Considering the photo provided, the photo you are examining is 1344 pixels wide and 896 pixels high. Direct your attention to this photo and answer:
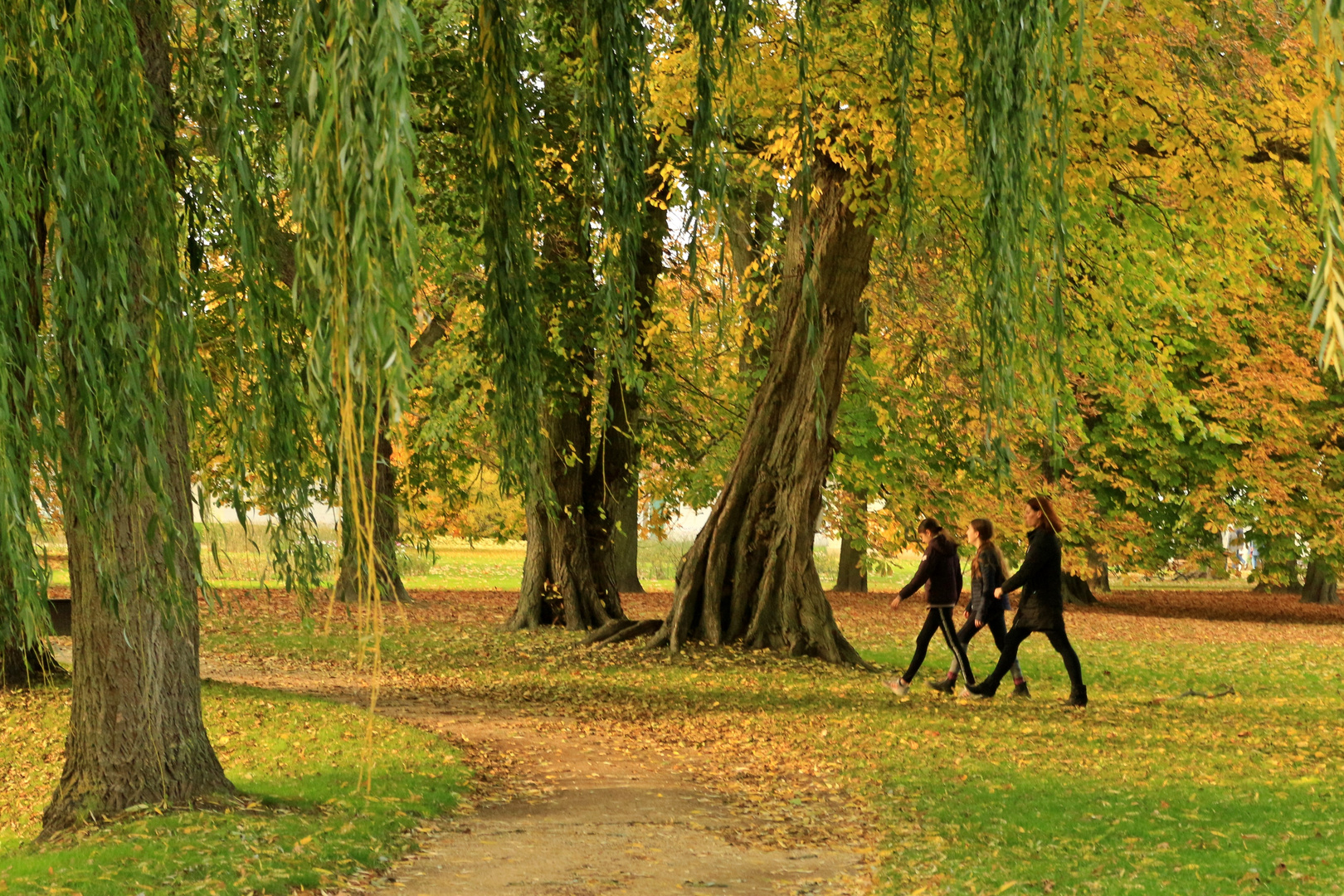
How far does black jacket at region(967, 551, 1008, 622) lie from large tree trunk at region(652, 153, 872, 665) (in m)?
3.17

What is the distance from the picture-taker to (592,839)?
7910 mm

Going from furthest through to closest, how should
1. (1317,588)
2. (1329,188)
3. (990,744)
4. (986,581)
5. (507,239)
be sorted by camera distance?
(1317,588) < (986,581) < (990,744) < (507,239) < (1329,188)

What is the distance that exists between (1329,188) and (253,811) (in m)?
6.80

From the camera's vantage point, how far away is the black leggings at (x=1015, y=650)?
1246 cm

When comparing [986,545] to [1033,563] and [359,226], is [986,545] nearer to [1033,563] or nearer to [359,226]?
[1033,563]

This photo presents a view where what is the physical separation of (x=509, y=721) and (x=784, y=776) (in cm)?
349

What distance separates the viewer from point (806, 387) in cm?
1641

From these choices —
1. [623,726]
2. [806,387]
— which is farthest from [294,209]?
[806,387]

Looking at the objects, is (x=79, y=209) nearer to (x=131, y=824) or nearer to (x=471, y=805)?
(x=131, y=824)

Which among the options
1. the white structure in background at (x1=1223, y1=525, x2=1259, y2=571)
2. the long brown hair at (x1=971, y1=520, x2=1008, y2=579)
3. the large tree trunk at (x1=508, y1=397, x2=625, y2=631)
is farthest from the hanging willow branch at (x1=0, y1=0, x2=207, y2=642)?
the white structure in background at (x1=1223, y1=525, x2=1259, y2=571)

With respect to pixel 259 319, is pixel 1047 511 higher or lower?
lower

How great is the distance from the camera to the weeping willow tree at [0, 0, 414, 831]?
318cm

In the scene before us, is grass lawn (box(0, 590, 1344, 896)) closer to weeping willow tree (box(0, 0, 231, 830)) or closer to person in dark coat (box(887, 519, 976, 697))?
person in dark coat (box(887, 519, 976, 697))

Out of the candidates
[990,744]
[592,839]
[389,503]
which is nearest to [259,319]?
[592,839]
